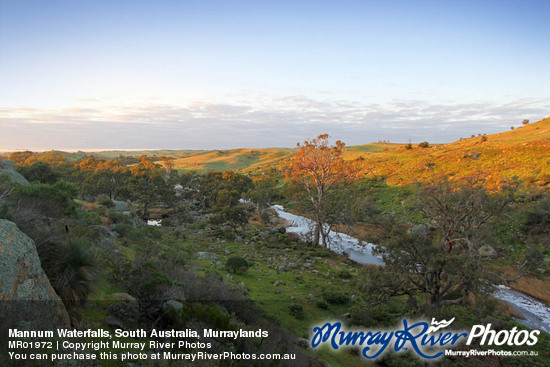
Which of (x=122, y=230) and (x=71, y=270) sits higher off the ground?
(x=71, y=270)

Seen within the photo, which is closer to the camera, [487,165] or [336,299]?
[336,299]

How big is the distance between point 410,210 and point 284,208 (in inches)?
942

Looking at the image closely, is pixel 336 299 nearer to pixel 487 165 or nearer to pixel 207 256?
pixel 207 256

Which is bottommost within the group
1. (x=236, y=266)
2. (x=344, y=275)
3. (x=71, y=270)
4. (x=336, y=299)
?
(x=344, y=275)

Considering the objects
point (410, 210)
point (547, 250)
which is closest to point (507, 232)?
point (547, 250)

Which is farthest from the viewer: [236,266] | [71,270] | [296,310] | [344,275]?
[344,275]

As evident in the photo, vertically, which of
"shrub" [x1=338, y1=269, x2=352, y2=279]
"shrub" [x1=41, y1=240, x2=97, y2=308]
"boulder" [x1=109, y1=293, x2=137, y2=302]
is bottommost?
"shrub" [x1=338, y1=269, x2=352, y2=279]

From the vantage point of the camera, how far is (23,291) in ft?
16.8

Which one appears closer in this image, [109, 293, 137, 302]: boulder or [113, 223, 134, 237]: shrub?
Result: [109, 293, 137, 302]: boulder

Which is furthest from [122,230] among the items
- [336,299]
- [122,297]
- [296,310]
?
[336,299]

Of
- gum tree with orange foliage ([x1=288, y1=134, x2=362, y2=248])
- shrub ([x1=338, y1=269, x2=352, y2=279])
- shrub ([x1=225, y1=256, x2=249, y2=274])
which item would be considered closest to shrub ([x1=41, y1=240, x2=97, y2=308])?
shrub ([x1=225, y1=256, x2=249, y2=274])

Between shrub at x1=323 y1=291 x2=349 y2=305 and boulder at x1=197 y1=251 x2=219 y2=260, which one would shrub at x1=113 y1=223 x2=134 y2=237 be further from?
shrub at x1=323 y1=291 x2=349 y2=305

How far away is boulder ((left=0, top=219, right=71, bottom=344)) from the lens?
4.83 meters

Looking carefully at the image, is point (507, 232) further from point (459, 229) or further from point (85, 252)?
point (85, 252)
